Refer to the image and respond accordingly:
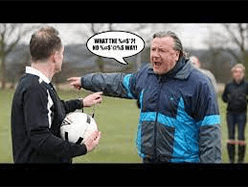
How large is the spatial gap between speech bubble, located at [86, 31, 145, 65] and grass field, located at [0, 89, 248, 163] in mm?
2208

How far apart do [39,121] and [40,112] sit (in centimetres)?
6

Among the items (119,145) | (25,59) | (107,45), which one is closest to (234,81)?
(107,45)

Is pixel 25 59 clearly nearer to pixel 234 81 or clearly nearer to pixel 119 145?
pixel 119 145

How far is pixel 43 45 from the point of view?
3.12 metres

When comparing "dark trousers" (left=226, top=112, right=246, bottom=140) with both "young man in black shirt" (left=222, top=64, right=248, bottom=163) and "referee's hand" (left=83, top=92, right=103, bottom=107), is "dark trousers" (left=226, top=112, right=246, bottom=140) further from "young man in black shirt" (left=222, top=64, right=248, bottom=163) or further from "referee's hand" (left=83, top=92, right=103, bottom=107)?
"referee's hand" (left=83, top=92, right=103, bottom=107)

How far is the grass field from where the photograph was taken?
792cm

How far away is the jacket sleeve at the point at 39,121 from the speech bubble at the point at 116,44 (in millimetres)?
2688

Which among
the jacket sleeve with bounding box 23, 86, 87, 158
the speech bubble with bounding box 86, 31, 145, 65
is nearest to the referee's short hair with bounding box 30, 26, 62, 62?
the jacket sleeve with bounding box 23, 86, 87, 158

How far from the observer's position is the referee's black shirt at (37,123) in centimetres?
298

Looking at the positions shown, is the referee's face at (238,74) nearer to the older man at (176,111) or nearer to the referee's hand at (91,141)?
the older man at (176,111)

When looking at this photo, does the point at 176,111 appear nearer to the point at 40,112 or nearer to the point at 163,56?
the point at 163,56

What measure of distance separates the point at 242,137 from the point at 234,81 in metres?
0.88

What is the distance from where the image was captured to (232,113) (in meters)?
6.99

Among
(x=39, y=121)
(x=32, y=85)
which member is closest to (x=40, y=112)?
(x=39, y=121)
